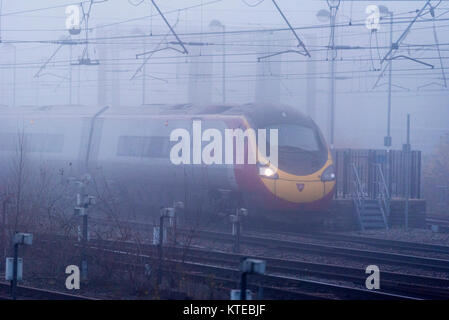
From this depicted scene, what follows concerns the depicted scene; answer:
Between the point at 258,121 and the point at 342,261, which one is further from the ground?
the point at 258,121

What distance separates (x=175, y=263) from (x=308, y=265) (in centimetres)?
282

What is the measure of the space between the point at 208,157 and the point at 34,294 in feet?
24.5

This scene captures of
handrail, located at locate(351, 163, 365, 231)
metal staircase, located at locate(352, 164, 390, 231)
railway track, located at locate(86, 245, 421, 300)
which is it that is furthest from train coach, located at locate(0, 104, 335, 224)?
railway track, located at locate(86, 245, 421, 300)

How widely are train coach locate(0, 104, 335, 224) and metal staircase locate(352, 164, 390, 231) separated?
72.1 inches

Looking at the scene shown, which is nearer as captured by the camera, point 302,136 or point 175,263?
point 175,263

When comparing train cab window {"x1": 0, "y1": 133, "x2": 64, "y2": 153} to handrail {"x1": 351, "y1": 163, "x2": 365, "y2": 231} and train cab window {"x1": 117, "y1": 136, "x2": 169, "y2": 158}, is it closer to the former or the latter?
train cab window {"x1": 117, "y1": 136, "x2": 169, "y2": 158}

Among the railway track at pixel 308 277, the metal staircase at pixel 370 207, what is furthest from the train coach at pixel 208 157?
the railway track at pixel 308 277

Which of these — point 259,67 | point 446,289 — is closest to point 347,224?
point 446,289

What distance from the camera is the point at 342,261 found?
488 inches

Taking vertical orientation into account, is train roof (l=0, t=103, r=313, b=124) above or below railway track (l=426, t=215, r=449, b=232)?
above

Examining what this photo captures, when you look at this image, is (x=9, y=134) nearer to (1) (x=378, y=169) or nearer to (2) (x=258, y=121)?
(2) (x=258, y=121)
